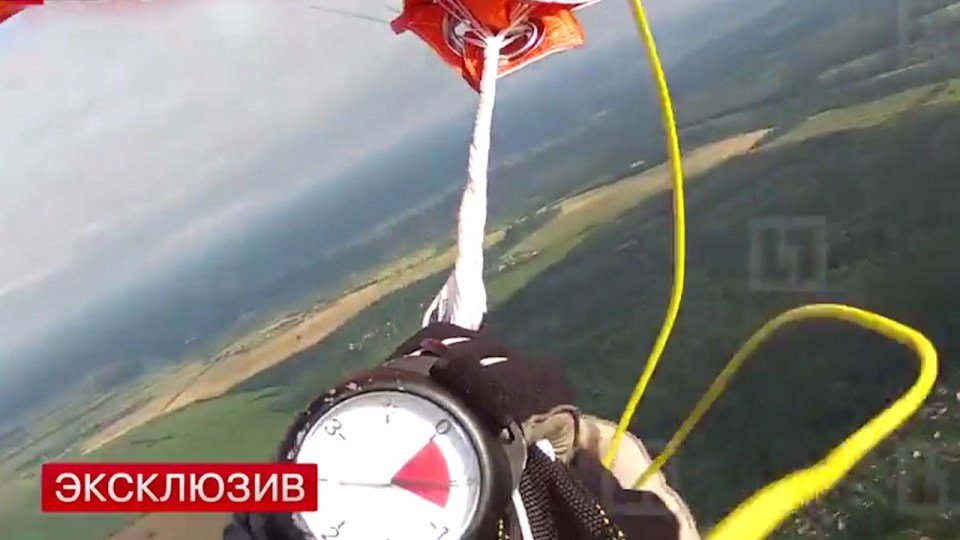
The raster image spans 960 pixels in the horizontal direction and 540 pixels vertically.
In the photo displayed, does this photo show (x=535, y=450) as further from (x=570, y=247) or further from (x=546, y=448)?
(x=570, y=247)

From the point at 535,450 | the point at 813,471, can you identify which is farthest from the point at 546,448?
the point at 813,471

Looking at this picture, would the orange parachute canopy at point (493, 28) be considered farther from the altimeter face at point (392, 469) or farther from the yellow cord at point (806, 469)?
the altimeter face at point (392, 469)

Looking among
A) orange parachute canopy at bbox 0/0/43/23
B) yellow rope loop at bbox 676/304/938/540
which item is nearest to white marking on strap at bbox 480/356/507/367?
yellow rope loop at bbox 676/304/938/540

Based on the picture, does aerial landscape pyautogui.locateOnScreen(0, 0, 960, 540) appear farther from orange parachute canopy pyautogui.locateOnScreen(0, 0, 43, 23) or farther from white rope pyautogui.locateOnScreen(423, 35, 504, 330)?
white rope pyautogui.locateOnScreen(423, 35, 504, 330)

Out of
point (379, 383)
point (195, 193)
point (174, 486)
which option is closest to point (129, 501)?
point (174, 486)

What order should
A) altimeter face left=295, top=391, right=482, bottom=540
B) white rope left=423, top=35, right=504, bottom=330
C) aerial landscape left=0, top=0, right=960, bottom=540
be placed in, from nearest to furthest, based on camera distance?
altimeter face left=295, top=391, right=482, bottom=540, white rope left=423, top=35, right=504, bottom=330, aerial landscape left=0, top=0, right=960, bottom=540

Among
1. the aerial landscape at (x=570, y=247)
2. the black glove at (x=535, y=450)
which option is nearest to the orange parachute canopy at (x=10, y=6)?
the aerial landscape at (x=570, y=247)
